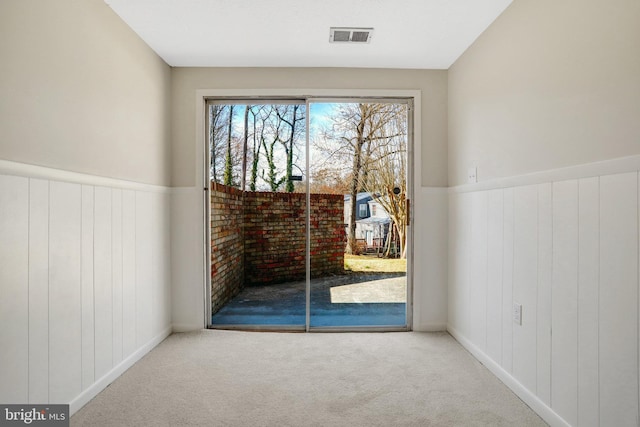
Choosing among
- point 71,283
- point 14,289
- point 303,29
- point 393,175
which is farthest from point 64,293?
point 393,175

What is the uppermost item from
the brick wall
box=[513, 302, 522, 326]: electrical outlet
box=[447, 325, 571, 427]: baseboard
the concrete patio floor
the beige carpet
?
the brick wall

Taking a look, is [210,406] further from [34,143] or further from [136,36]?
[136,36]

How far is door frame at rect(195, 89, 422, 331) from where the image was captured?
358cm

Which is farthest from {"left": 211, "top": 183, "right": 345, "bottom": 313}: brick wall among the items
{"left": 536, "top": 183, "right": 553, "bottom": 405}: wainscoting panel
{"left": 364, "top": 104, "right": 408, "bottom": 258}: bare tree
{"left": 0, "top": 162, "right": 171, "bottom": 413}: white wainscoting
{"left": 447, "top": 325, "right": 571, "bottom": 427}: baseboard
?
{"left": 536, "top": 183, "right": 553, "bottom": 405}: wainscoting panel

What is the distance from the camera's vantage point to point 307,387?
248 cm

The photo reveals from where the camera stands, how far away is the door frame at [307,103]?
358cm

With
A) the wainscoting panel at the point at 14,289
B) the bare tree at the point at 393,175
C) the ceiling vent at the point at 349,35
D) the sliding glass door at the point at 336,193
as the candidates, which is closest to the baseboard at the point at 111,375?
the wainscoting panel at the point at 14,289

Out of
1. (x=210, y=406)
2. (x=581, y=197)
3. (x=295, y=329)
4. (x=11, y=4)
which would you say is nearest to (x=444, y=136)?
(x=581, y=197)

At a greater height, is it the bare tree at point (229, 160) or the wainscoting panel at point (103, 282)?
the bare tree at point (229, 160)

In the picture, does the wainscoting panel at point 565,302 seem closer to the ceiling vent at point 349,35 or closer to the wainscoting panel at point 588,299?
the wainscoting panel at point 588,299

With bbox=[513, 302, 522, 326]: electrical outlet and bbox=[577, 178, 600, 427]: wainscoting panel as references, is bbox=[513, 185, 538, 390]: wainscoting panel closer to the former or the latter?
bbox=[513, 302, 522, 326]: electrical outlet

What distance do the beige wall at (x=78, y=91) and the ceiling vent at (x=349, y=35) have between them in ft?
4.59

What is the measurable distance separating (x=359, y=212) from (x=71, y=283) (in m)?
2.24

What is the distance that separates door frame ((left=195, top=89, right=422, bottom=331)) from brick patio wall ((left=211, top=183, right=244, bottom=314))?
114mm
